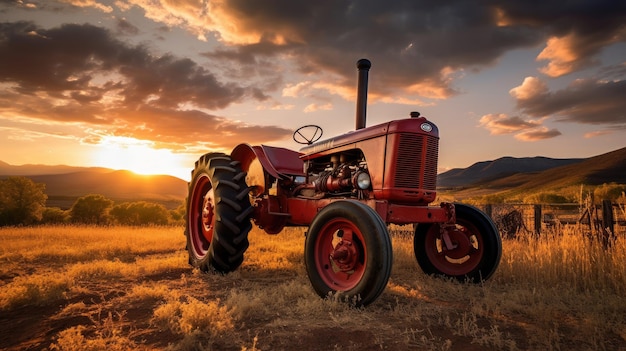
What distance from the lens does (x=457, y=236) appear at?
459 cm

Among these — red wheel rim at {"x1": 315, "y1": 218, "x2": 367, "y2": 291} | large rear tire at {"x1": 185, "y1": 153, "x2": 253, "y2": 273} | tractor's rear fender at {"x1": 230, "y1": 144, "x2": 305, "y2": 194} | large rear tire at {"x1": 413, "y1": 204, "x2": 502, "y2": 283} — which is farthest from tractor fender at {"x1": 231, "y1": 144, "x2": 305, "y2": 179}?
large rear tire at {"x1": 413, "y1": 204, "x2": 502, "y2": 283}

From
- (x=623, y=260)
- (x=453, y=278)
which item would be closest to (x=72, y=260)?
(x=453, y=278)

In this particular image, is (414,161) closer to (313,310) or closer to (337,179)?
(337,179)

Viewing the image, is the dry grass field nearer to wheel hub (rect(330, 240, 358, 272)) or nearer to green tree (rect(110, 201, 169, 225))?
wheel hub (rect(330, 240, 358, 272))

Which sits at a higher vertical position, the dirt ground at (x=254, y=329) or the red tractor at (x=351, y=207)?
the red tractor at (x=351, y=207)

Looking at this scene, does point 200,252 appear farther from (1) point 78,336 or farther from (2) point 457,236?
(2) point 457,236

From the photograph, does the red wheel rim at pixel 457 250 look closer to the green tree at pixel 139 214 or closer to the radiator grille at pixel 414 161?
the radiator grille at pixel 414 161

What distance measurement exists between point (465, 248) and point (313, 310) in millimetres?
2231

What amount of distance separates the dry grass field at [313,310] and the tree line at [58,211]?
12.1 metres

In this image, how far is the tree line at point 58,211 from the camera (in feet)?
53.0

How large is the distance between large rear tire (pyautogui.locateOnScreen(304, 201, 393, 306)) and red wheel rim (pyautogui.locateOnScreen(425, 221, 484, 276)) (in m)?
1.45

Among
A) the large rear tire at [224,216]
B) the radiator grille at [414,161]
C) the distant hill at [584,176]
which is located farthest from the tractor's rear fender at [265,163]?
the distant hill at [584,176]

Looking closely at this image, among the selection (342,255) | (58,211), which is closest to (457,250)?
(342,255)

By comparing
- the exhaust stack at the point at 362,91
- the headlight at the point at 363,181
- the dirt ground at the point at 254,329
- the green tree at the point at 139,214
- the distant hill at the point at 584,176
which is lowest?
the green tree at the point at 139,214
